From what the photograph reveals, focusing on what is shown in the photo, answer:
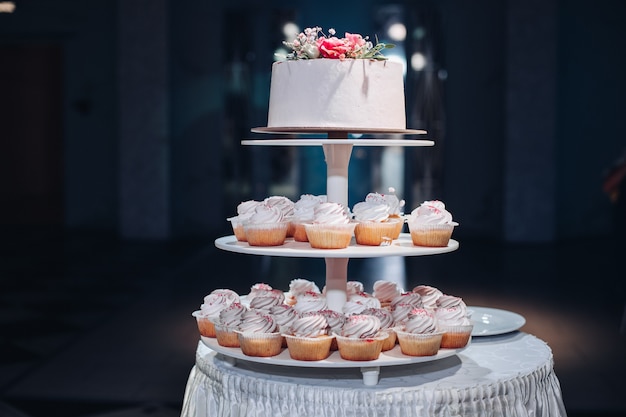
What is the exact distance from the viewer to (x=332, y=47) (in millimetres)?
2061

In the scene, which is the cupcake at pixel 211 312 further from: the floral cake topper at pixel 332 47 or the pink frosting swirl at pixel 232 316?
the floral cake topper at pixel 332 47

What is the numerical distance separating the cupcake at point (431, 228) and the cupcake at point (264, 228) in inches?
14.3

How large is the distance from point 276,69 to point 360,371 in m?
0.85

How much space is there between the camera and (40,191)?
13688mm

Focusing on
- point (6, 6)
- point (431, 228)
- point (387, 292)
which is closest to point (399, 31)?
point (6, 6)

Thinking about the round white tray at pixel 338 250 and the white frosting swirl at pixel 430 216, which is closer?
the round white tray at pixel 338 250

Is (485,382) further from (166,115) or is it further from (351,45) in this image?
(166,115)

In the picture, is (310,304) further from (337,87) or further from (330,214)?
(337,87)

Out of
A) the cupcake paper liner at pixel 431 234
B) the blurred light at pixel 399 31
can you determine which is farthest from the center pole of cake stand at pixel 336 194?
the blurred light at pixel 399 31

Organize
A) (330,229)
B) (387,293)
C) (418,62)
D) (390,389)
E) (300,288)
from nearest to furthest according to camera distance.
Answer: (390,389) < (330,229) < (387,293) < (300,288) < (418,62)

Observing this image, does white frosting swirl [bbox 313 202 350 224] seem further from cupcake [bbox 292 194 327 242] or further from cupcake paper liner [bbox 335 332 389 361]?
cupcake paper liner [bbox 335 332 389 361]

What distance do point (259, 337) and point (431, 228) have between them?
0.55m

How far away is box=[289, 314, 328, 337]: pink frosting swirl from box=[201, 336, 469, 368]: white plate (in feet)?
0.23

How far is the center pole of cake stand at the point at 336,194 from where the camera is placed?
220 cm
